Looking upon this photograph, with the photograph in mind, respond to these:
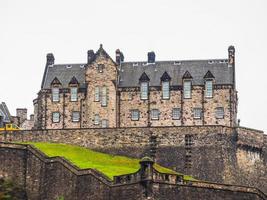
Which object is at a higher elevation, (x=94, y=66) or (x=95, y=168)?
(x=94, y=66)

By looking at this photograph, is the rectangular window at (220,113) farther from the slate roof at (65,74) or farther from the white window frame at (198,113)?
the slate roof at (65,74)

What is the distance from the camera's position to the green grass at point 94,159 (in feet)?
295

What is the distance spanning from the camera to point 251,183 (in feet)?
325

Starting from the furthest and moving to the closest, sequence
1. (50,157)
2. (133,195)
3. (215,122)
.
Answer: (215,122) → (50,157) → (133,195)

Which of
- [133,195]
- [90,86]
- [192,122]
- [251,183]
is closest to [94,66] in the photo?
[90,86]

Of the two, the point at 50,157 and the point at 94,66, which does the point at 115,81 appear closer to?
the point at 94,66

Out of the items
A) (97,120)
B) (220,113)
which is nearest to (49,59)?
(97,120)

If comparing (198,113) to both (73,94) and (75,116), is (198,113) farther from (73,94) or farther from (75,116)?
(73,94)

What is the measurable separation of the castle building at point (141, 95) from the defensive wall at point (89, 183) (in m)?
19.1

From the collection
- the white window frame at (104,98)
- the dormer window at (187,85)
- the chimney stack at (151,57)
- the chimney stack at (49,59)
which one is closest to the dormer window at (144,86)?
the chimney stack at (151,57)

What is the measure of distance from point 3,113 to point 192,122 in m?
25.5

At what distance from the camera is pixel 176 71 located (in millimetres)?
110938

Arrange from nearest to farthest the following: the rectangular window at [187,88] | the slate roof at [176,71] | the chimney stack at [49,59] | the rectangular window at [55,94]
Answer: the rectangular window at [187,88] → the slate roof at [176,71] → the rectangular window at [55,94] → the chimney stack at [49,59]

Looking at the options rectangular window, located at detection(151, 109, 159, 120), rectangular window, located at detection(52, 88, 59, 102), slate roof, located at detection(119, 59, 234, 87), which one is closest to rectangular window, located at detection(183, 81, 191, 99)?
slate roof, located at detection(119, 59, 234, 87)
